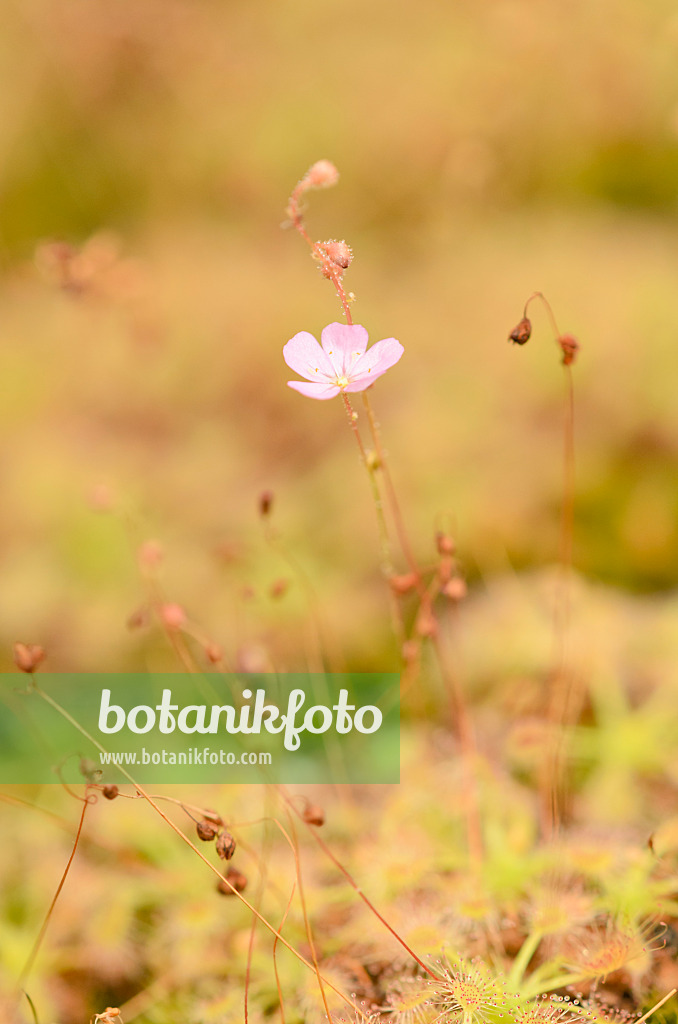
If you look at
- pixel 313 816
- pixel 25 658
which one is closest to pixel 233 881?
pixel 313 816

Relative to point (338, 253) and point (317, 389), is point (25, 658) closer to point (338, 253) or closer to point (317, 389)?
point (317, 389)

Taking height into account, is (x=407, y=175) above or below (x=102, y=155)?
below

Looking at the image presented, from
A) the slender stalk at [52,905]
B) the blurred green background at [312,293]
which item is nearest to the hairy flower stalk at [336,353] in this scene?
the blurred green background at [312,293]

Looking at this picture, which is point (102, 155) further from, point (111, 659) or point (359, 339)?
point (359, 339)

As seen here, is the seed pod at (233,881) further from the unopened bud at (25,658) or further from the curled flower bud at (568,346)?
the curled flower bud at (568,346)

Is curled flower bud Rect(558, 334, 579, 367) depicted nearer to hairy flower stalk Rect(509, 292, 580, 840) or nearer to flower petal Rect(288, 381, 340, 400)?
hairy flower stalk Rect(509, 292, 580, 840)

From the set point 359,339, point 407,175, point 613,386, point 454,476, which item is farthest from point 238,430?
point 359,339
